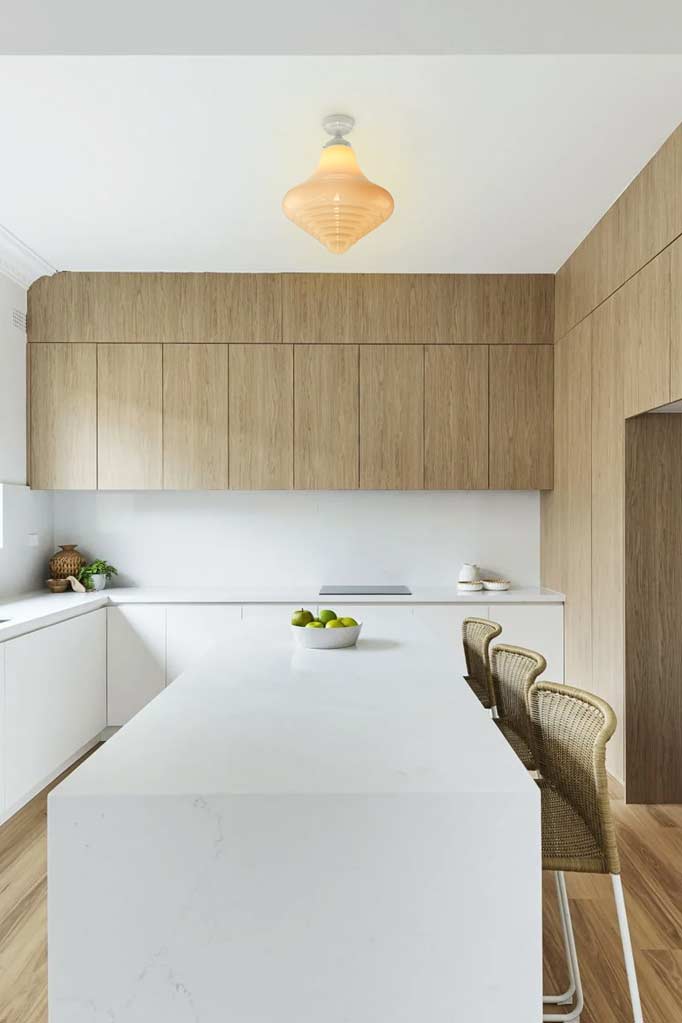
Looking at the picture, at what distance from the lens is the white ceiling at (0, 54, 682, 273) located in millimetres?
2615

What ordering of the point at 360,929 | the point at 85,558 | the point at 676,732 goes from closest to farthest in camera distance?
the point at 360,929
the point at 676,732
the point at 85,558

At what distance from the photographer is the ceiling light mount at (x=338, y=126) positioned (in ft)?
9.39

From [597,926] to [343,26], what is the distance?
8.72ft

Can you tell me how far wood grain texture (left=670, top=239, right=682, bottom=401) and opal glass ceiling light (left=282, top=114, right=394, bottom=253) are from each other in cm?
111

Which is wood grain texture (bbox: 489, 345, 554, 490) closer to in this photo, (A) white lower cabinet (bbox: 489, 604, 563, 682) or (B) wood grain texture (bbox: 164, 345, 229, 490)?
(A) white lower cabinet (bbox: 489, 604, 563, 682)

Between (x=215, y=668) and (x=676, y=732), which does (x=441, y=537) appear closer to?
(x=676, y=732)

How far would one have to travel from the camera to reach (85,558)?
207 inches

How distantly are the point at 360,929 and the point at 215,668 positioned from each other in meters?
1.19

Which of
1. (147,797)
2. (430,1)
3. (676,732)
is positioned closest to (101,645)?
(676,732)

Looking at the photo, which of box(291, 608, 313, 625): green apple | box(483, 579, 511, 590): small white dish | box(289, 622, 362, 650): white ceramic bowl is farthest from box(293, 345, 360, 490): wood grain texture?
box(289, 622, 362, 650): white ceramic bowl

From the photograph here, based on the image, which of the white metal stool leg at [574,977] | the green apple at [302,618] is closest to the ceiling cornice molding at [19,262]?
the green apple at [302,618]

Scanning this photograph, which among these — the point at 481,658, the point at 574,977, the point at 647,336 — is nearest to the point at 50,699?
the point at 481,658

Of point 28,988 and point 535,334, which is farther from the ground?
point 535,334

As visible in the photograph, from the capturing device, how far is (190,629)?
4637 mm
